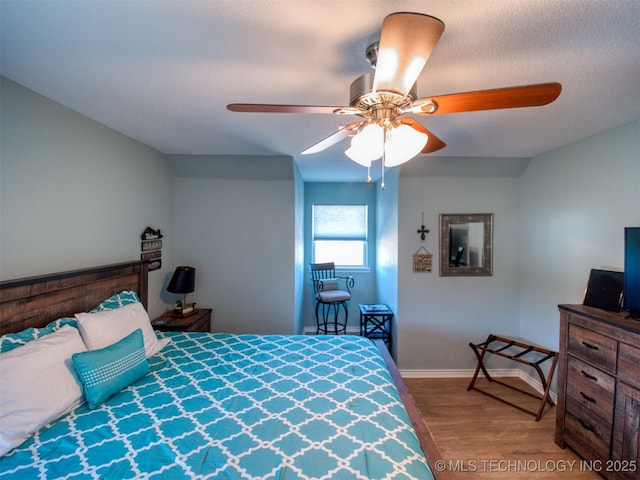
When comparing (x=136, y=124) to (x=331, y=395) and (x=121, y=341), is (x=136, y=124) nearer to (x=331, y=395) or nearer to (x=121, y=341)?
(x=121, y=341)

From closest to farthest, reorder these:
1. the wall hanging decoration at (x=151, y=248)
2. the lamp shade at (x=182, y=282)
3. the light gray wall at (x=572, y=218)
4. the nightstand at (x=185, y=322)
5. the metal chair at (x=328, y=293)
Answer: the light gray wall at (x=572, y=218), the nightstand at (x=185, y=322), the wall hanging decoration at (x=151, y=248), the lamp shade at (x=182, y=282), the metal chair at (x=328, y=293)

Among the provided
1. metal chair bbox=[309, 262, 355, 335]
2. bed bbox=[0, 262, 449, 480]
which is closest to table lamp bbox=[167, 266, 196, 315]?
bed bbox=[0, 262, 449, 480]

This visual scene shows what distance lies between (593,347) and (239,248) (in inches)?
128

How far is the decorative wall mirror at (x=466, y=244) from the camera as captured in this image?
330 cm

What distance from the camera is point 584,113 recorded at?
6.51ft

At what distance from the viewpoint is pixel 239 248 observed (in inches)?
133

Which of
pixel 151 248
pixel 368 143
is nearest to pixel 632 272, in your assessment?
pixel 368 143

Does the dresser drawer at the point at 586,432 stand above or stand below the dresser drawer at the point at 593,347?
below

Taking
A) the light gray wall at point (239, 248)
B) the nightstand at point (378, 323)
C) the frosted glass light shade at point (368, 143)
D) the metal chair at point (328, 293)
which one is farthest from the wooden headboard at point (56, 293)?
the nightstand at point (378, 323)

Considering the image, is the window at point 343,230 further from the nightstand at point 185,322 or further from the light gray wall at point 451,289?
the nightstand at point 185,322

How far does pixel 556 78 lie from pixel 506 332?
2.81 metres

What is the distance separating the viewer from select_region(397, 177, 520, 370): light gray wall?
3314mm

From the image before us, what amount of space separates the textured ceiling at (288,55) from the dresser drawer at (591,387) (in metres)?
1.80

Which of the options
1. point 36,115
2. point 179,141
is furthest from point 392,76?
point 179,141
